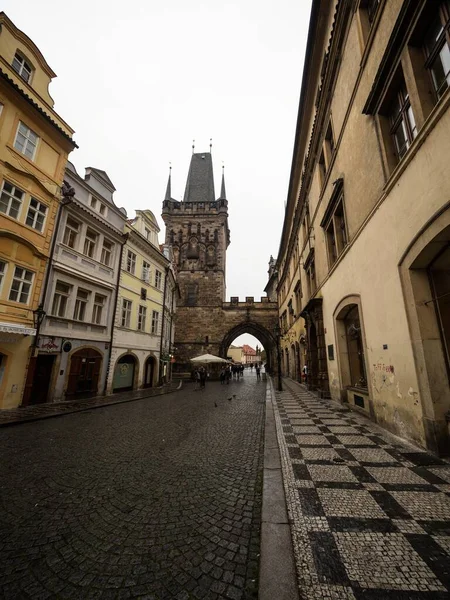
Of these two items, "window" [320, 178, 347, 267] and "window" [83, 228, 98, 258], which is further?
"window" [83, 228, 98, 258]

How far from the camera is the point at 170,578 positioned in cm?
192

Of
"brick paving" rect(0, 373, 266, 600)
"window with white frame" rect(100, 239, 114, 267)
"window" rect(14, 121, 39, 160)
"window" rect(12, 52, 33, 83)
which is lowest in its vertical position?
"brick paving" rect(0, 373, 266, 600)

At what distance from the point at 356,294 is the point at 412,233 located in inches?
116

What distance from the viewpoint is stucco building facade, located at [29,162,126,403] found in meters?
11.0

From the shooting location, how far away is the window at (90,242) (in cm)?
1336

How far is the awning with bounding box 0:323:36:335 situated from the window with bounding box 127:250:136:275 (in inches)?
295

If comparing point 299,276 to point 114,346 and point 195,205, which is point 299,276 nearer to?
point 114,346

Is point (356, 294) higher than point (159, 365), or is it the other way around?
point (356, 294)

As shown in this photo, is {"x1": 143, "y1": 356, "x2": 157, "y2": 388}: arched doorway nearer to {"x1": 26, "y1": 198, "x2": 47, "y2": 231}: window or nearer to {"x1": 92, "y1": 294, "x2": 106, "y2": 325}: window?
{"x1": 92, "y1": 294, "x2": 106, "y2": 325}: window

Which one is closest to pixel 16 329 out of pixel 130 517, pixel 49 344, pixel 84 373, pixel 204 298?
pixel 49 344

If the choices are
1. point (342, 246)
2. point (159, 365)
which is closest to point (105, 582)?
point (342, 246)

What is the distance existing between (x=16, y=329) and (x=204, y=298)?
950 inches

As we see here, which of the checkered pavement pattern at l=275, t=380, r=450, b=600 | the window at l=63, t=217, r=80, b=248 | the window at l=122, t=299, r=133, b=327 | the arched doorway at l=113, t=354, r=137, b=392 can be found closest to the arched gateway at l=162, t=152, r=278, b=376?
the arched doorway at l=113, t=354, r=137, b=392

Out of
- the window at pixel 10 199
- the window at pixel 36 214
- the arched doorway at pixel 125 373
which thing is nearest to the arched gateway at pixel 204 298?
the arched doorway at pixel 125 373
